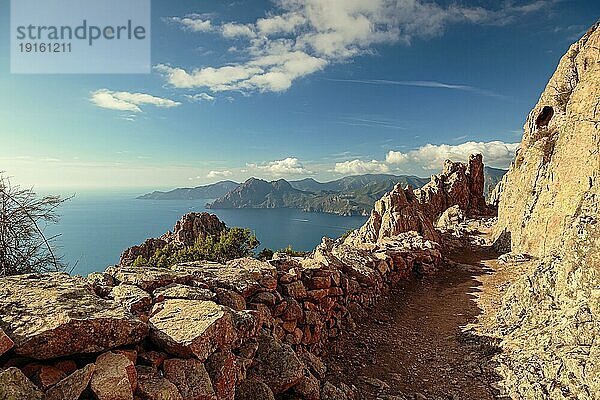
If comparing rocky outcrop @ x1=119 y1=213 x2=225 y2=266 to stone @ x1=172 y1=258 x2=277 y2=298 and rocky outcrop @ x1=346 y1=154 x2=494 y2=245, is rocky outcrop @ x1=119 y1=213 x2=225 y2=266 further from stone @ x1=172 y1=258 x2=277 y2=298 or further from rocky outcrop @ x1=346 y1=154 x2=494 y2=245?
stone @ x1=172 y1=258 x2=277 y2=298

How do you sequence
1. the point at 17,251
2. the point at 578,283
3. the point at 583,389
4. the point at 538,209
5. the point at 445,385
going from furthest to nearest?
1. the point at 538,209
2. the point at 578,283
3. the point at 445,385
4. the point at 17,251
5. the point at 583,389

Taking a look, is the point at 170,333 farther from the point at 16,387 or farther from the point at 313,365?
the point at 313,365

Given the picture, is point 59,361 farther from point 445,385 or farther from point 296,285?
point 445,385

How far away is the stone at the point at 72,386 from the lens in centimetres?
395

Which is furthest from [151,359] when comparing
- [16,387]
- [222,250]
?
[222,250]

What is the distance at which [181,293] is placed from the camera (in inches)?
277

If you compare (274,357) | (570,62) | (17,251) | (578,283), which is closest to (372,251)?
(578,283)

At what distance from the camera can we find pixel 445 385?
379 inches

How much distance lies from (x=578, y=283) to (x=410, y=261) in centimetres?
954

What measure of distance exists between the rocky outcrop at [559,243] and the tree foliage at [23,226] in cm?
1267

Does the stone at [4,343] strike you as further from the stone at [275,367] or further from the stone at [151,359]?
the stone at [275,367]

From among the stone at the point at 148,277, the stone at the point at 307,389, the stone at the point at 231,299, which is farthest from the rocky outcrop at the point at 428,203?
the stone at the point at 148,277

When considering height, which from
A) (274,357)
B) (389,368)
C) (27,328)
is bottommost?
(389,368)

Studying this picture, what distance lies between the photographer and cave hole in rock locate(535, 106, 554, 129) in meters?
26.6
